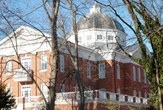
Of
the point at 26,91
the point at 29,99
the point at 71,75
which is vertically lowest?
the point at 29,99

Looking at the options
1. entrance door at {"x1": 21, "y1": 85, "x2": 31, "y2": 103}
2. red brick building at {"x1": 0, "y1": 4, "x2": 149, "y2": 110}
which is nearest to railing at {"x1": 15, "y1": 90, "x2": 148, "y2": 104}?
red brick building at {"x1": 0, "y1": 4, "x2": 149, "y2": 110}

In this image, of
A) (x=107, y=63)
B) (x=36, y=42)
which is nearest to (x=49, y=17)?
(x=36, y=42)

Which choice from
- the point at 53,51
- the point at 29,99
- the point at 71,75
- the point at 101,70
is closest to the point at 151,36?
the point at 53,51

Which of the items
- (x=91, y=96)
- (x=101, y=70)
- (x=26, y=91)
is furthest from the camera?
(x=101, y=70)

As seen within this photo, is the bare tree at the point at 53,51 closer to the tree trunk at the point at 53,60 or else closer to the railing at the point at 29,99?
the tree trunk at the point at 53,60

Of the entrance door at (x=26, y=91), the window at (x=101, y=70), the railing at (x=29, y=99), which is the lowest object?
the railing at (x=29, y=99)

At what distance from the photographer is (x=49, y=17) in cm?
2466

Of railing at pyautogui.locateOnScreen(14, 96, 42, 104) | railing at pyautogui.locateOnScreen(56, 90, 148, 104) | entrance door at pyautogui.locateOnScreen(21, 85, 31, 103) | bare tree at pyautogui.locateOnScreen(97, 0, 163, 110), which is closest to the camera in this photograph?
bare tree at pyautogui.locateOnScreen(97, 0, 163, 110)

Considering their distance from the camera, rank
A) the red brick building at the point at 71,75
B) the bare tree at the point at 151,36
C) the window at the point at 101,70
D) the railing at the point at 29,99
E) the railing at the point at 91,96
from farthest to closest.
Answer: the window at the point at 101,70 < the railing at the point at 29,99 < the red brick building at the point at 71,75 < the railing at the point at 91,96 < the bare tree at the point at 151,36

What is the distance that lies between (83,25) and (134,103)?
16956 millimetres

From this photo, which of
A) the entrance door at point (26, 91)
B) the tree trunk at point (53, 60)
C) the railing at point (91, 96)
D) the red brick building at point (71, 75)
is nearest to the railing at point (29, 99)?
the red brick building at point (71, 75)

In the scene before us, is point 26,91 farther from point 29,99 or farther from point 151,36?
point 151,36

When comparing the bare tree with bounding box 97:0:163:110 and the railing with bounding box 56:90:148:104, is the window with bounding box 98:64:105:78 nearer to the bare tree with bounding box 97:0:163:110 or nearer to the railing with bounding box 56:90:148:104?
the railing with bounding box 56:90:148:104

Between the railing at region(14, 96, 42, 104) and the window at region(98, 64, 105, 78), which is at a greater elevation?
the window at region(98, 64, 105, 78)
